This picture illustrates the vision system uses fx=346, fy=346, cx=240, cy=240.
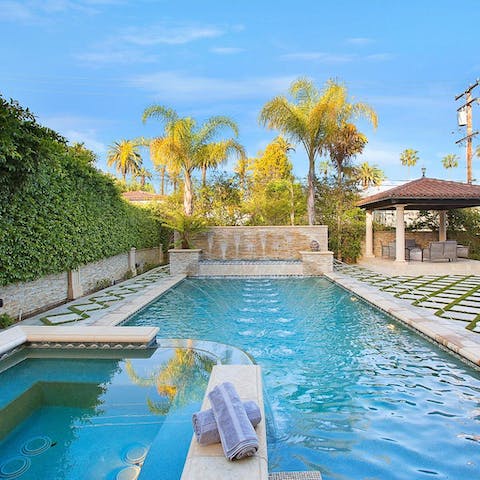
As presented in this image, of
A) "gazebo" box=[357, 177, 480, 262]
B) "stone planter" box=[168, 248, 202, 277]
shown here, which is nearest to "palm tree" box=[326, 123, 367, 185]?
"gazebo" box=[357, 177, 480, 262]

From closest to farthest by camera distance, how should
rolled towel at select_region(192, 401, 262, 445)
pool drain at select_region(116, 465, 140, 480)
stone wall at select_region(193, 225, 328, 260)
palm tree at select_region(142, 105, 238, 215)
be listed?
rolled towel at select_region(192, 401, 262, 445)
pool drain at select_region(116, 465, 140, 480)
palm tree at select_region(142, 105, 238, 215)
stone wall at select_region(193, 225, 328, 260)

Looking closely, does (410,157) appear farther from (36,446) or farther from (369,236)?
(36,446)

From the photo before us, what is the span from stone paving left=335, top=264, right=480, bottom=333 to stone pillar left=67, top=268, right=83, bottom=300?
Result: 25.4 feet

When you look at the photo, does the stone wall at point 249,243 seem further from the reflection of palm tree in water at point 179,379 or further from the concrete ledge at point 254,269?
the reflection of palm tree in water at point 179,379

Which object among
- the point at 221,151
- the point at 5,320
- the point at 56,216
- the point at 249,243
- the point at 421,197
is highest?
the point at 221,151

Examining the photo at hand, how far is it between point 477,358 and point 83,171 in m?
8.52

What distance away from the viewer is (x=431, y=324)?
5.67 meters

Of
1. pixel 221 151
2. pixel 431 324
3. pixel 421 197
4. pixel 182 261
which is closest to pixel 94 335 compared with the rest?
pixel 431 324

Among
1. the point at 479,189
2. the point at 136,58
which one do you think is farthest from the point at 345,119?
the point at 136,58

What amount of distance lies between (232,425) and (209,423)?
190 mm

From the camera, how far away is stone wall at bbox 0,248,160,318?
21.0ft

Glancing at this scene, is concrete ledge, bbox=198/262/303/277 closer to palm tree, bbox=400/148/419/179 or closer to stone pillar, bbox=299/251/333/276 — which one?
stone pillar, bbox=299/251/333/276

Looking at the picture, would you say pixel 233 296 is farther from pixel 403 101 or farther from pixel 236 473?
pixel 403 101

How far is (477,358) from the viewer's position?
13.7 ft
